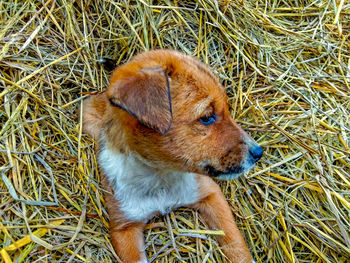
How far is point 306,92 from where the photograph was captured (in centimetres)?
455

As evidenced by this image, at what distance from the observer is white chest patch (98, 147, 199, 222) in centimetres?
378

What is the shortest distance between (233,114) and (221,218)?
4.07ft

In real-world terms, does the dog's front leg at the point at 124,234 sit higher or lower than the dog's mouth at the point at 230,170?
lower

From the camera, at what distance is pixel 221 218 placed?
393 cm

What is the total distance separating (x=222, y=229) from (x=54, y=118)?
211cm

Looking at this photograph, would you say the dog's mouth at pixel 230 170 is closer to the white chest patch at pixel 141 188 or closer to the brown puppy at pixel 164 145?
the brown puppy at pixel 164 145

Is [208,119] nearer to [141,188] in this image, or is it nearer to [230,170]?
[230,170]

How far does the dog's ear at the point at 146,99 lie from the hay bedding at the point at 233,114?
1424mm

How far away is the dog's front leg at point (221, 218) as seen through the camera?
3793 millimetres

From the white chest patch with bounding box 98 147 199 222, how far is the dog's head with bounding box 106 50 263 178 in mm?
442

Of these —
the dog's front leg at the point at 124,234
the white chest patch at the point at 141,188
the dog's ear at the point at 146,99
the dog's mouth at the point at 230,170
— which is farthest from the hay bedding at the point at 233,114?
the dog's ear at the point at 146,99

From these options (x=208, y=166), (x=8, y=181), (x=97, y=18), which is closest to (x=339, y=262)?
(x=208, y=166)

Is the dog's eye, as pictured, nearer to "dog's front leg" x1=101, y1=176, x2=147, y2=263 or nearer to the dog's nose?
the dog's nose

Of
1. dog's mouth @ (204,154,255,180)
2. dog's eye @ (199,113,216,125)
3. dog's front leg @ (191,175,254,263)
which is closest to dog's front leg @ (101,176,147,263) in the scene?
dog's front leg @ (191,175,254,263)
